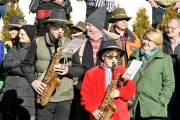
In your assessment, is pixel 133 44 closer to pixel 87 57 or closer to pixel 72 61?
pixel 87 57

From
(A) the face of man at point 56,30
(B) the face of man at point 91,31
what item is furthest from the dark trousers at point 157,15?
(A) the face of man at point 56,30

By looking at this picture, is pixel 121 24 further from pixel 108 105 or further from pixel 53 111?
pixel 108 105

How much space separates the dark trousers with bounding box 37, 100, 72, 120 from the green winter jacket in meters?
1.08

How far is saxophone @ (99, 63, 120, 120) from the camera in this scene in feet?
20.9

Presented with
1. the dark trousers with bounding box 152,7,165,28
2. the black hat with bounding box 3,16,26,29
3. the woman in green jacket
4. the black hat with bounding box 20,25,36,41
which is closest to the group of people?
the woman in green jacket

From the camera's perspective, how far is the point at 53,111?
6.99 m

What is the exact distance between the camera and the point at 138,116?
742cm

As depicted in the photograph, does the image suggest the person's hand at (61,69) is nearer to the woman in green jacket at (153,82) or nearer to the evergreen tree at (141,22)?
the woman in green jacket at (153,82)

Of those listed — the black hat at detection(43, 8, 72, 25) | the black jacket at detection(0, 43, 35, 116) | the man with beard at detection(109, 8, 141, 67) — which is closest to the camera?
the black hat at detection(43, 8, 72, 25)

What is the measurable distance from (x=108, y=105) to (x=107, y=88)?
36 centimetres

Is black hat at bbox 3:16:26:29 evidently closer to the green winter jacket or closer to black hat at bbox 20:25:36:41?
black hat at bbox 20:25:36:41

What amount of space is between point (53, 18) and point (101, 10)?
1.11 metres

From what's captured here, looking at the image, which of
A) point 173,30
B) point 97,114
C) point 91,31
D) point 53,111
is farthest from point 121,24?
point 97,114

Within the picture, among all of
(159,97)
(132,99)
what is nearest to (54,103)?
(132,99)
